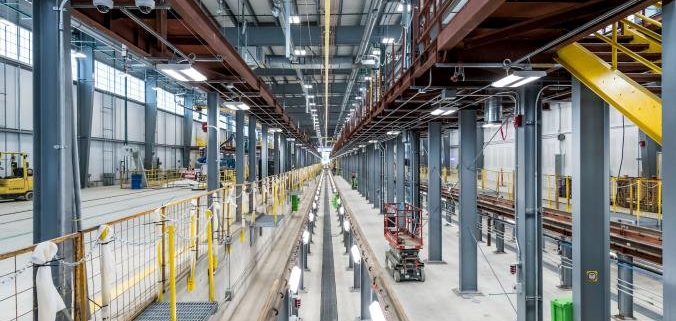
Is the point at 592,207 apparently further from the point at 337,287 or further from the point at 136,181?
the point at 136,181

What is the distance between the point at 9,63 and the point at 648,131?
23424mm

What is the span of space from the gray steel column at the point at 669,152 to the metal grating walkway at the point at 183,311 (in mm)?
4455

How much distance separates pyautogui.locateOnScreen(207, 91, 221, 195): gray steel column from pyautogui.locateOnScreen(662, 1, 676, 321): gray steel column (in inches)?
341

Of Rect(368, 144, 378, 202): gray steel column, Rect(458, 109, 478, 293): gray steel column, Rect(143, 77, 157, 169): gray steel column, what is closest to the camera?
Rect(458, 109, 478, 293): gray steel column

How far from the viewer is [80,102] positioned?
68.2 feet

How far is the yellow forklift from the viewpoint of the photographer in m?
16.6

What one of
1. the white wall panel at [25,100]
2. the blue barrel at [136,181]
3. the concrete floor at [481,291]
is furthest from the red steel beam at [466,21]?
the blue barrel at [136,181]

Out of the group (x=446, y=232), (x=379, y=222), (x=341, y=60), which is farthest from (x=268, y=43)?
(x=446, y=232)

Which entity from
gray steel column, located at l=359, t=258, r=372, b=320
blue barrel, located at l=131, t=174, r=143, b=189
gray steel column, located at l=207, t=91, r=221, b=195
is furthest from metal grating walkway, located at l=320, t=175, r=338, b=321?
blue barrel, located at l=131, t=174, r=143, b=189

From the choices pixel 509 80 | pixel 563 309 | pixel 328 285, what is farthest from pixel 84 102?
pixel 563 309

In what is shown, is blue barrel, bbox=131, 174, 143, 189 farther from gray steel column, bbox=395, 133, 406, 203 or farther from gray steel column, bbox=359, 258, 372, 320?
gray steel column, bbox=359, 258, 372, 320

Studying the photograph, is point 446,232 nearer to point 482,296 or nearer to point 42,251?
point 482,296

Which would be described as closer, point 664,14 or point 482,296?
point 664,14

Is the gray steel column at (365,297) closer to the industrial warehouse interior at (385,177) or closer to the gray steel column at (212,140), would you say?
the industrial warehouse interior at (385,177)
